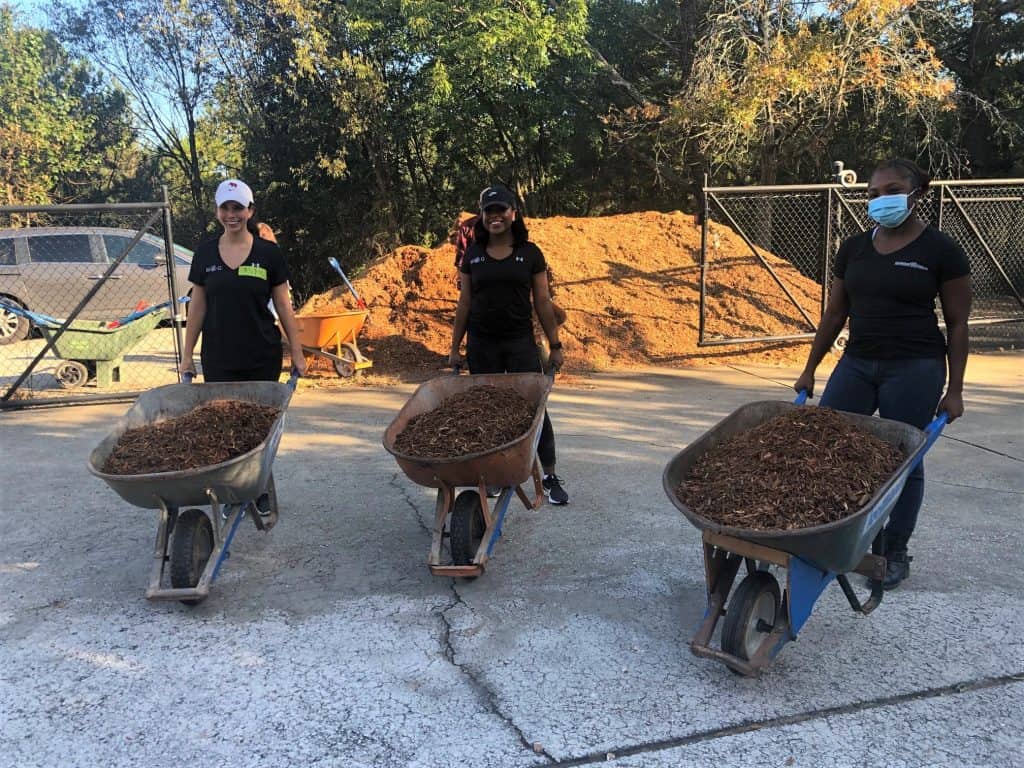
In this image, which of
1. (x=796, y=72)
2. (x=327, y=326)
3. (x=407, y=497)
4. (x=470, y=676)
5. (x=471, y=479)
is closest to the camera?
(x=470, y=676)

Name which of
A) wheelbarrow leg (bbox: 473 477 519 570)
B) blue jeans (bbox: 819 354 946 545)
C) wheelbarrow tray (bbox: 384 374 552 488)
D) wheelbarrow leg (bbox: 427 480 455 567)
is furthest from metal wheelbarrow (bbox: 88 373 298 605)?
blue jeans (bbox: 819 354 946 545)

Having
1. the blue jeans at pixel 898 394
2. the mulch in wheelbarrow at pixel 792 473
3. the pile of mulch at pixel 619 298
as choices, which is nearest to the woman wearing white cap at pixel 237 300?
the mulch in wheelbarrow at pixel 792 473

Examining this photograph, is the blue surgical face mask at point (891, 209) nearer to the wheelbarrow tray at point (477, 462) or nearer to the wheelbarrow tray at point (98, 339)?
the wheelbarrow tray at point (477, 462)

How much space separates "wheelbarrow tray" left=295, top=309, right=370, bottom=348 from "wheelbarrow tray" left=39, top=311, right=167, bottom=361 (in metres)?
1.69

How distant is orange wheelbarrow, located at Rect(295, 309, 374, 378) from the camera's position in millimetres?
8805

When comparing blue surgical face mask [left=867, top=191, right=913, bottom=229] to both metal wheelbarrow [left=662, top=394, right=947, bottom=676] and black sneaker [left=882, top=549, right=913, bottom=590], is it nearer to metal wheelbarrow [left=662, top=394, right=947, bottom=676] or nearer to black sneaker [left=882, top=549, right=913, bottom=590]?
metal wheelbarrow [left=662, top=394, right=947, bottom=676]

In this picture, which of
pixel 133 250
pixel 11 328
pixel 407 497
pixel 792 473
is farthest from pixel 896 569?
pixel 11 328

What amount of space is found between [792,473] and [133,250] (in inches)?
502

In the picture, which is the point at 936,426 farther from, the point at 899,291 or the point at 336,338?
the point at 336,338

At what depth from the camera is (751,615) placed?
2910 millimetres

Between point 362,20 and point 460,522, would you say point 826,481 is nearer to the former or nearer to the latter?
point 460,522

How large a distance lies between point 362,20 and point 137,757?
1511 cm

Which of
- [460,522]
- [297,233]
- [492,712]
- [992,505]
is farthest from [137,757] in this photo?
[297,233]

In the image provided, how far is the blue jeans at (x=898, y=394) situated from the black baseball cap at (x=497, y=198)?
74.1 inches
